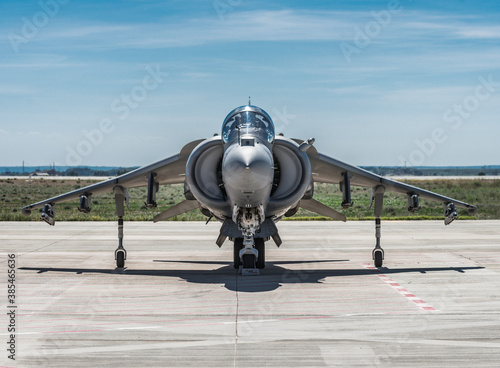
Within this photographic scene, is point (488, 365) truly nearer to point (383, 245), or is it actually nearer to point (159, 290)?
point (159, 290)

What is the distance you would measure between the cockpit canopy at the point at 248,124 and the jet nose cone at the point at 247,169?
4.15ft

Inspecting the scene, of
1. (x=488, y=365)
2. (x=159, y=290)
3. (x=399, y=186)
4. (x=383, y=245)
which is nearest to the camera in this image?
(x=488, y=365)

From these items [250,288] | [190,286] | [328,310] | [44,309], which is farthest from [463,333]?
[44,309]

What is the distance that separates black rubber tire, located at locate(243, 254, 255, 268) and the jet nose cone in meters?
2.17

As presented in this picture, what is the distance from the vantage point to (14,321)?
388 inches

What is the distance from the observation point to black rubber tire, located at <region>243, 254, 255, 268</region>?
13803mm

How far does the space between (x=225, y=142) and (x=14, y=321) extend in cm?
608

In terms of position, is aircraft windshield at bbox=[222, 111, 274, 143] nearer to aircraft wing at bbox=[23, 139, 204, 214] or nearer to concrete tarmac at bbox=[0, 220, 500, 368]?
aircraft wing at bbox=[23, 139, 204, 214]

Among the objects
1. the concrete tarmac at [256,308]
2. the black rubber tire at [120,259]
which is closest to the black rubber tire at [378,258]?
the concrete tarmac at [256,308]

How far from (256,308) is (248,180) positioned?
2.60m

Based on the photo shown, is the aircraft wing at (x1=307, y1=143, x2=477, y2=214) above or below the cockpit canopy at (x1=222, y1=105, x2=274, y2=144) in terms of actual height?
below

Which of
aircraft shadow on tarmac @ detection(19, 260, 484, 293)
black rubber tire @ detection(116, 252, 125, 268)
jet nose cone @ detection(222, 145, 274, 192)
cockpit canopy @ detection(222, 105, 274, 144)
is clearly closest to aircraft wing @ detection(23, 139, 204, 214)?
cockpit canopy @ detection(222, 105, 274, 144)

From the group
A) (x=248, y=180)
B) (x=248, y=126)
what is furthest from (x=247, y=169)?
(x=248, y=126)

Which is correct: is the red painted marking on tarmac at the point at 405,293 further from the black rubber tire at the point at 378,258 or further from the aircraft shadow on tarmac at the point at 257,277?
the aircraft shadow on tarmac at the point at 257,277
